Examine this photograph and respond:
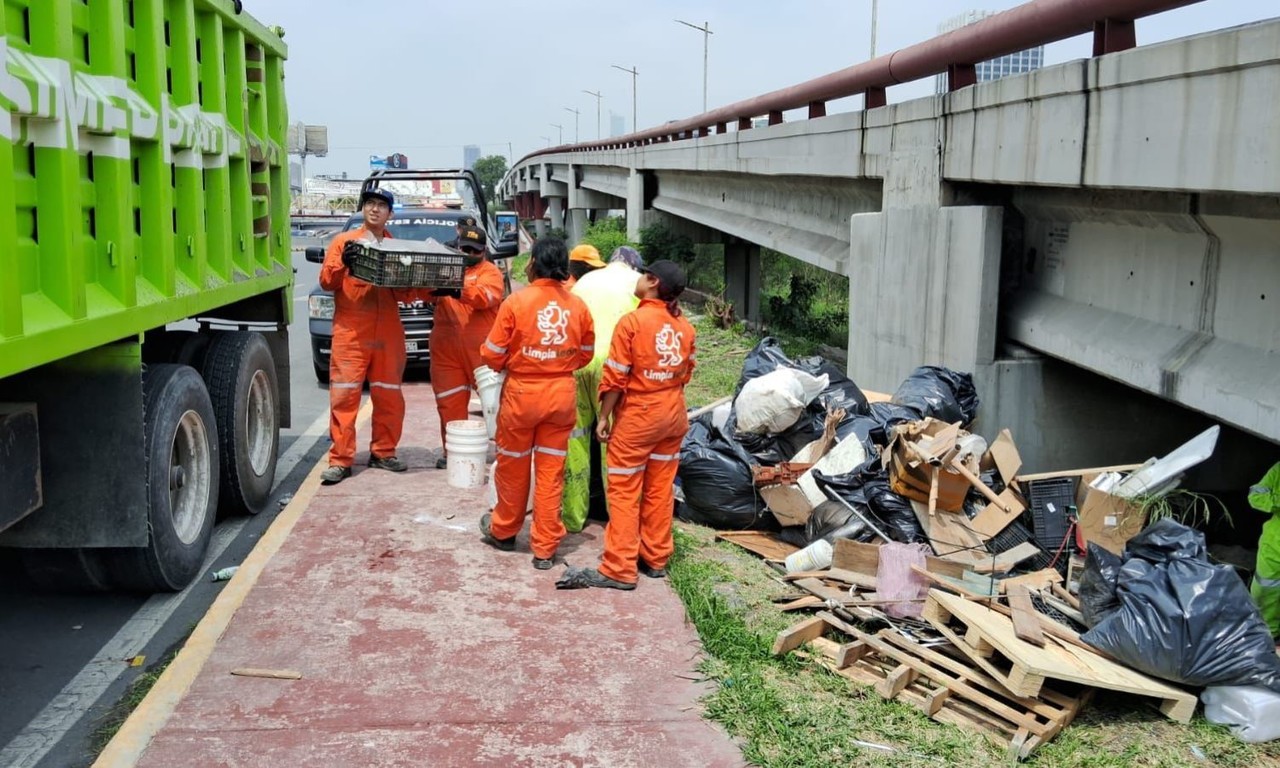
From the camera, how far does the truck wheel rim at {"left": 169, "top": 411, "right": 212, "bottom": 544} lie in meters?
5.89

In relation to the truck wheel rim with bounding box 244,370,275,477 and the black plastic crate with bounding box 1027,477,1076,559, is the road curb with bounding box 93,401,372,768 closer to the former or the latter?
the truck wheel rim with bounding box 244,370,275,477

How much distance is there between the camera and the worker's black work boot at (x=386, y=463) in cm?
802

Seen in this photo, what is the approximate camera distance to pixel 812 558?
19.2 feet

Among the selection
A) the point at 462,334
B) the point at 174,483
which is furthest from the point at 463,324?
the point at 174,483

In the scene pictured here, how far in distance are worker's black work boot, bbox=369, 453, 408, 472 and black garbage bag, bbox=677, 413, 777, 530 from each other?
7.31ft

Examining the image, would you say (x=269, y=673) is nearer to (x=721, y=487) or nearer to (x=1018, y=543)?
(x=721, y=487)

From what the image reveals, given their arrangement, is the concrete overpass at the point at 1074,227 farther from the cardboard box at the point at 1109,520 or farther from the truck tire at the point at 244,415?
the truck tire at the point at 244,415

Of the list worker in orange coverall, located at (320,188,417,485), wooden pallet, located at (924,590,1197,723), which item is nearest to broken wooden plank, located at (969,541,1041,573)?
wooden pallet, located at (924,590,1197,723)

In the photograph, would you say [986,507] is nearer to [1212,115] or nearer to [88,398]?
[1212,115]

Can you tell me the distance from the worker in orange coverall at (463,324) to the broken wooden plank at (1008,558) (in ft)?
11.9

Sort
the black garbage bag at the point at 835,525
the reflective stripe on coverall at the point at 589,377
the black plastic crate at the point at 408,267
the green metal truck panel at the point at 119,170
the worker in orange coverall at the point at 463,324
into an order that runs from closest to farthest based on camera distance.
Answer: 1. the green metal truck panel at the point at 119,170
2. the black garbage bag at the point at 835,525
3. the reflective stripe on coverall at the point at 589,377
4. the black plastic crate at the point at 408,267
5. the worker in orange coverall at the point at 463,324

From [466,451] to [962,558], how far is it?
130 inches

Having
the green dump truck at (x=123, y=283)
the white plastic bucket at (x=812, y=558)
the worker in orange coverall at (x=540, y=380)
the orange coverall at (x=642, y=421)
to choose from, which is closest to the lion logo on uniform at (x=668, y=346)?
the orange coverall at (x=642, y=421)

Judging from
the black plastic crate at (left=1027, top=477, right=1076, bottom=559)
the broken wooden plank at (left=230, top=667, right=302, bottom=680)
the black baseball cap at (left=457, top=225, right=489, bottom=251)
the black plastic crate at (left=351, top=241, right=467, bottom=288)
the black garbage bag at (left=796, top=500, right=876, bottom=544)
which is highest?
the black baseball cap at (left=457, top=225, right=489, bottom=251)
